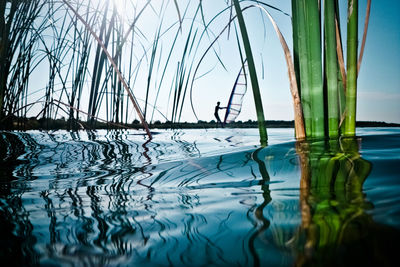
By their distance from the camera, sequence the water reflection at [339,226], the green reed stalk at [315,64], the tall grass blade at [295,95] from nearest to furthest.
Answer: the water reflection at [339,226]
the green reed stalk at [315,64]
the tall grass blade at [295,95]

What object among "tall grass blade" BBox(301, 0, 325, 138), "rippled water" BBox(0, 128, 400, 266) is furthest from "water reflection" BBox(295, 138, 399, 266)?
"tall grass blade" BBox(301, 0, 325, 138)

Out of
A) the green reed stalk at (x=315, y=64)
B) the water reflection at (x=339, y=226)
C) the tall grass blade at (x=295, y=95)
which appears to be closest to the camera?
the water reflection at (x=339, y=226)

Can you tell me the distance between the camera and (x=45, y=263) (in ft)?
0.87

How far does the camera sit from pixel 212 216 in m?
0.38

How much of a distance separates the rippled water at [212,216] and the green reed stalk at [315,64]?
0.18 meters

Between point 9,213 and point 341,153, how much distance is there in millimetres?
792

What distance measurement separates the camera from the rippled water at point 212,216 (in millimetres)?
262

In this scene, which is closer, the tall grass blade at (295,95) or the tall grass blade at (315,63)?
the tall grass blade at (315,63)

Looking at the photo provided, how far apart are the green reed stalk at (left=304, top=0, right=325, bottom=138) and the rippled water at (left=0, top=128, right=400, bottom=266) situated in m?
0.18

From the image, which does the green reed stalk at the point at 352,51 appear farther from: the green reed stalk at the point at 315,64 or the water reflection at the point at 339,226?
the water reflection at the point at 339,226

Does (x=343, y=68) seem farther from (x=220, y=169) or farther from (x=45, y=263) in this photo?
(x=45, y=263)

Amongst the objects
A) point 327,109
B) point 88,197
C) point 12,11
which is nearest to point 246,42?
point 327,109

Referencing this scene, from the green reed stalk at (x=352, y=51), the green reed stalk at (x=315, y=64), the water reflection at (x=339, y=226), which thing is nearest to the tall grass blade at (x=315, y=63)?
the green reed stalk at (x=315, y=64)

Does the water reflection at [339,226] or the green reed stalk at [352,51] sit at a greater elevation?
the green reed stalk at [352,51]
